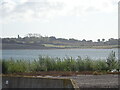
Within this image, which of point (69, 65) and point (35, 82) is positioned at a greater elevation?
point (69, 65)

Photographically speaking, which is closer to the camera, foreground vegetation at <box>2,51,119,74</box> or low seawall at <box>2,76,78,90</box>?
low seawall at <box>2,76,78,90</box>

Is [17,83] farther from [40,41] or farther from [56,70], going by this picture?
[40,41]

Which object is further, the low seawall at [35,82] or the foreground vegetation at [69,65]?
the foreground vegetation at [69,65]

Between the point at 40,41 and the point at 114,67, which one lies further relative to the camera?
the point at 40,41

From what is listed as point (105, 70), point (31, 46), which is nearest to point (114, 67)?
point (105, 70)

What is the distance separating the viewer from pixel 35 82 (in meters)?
10.4

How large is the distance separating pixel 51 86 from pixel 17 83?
1.55m

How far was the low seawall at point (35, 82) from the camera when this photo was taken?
9.82 meters

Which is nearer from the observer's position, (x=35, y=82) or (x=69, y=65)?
(x=35, y=82)

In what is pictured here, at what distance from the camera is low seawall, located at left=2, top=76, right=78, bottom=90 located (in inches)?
387

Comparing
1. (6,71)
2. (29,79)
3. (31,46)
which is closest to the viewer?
(29,79)

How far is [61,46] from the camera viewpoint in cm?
10650

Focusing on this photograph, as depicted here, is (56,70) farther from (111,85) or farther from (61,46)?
(61,46)

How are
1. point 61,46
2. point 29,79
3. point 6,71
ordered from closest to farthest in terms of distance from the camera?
point 29,79 < point 6,71 < point 61,46
